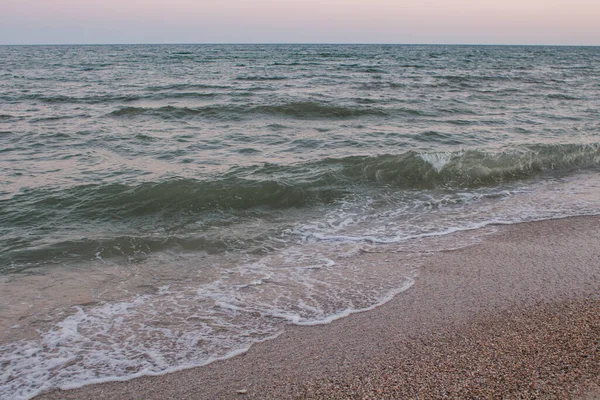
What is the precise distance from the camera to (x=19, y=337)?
3.65 meters

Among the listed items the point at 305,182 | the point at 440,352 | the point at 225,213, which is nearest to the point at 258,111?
the point at 305,182

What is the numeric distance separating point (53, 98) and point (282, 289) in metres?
17.0

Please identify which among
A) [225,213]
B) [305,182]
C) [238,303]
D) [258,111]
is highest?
[258,111]

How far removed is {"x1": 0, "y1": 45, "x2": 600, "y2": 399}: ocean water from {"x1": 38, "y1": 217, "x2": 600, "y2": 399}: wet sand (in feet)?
0.69

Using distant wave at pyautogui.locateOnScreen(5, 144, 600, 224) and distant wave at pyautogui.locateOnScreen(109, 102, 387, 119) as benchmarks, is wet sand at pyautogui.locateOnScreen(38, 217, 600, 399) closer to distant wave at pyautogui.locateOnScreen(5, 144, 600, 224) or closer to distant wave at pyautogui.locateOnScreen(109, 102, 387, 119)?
distant wave at pyautogui.locateOnScreen(5, 144, 600, 224)

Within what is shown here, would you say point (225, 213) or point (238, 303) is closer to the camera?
point (238, 303)

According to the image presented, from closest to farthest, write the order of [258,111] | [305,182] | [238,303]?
[238,303]
[305,182]
[258,111]

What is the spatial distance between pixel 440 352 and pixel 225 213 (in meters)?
4.17

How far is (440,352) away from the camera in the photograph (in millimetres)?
3195

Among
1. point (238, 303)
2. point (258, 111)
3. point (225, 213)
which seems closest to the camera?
point (238, 303)

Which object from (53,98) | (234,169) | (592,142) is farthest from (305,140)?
(53,98)

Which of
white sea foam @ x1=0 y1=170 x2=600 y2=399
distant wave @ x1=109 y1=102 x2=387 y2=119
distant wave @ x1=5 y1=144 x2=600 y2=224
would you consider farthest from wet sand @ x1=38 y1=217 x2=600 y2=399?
distant wave @ x1=109 y1=102 x2=387 y2=119

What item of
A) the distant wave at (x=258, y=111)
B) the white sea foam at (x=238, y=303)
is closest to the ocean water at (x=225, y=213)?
the white sea foam at (x=238, y=303)

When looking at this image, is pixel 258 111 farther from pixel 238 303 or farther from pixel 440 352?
pixel 440 352
